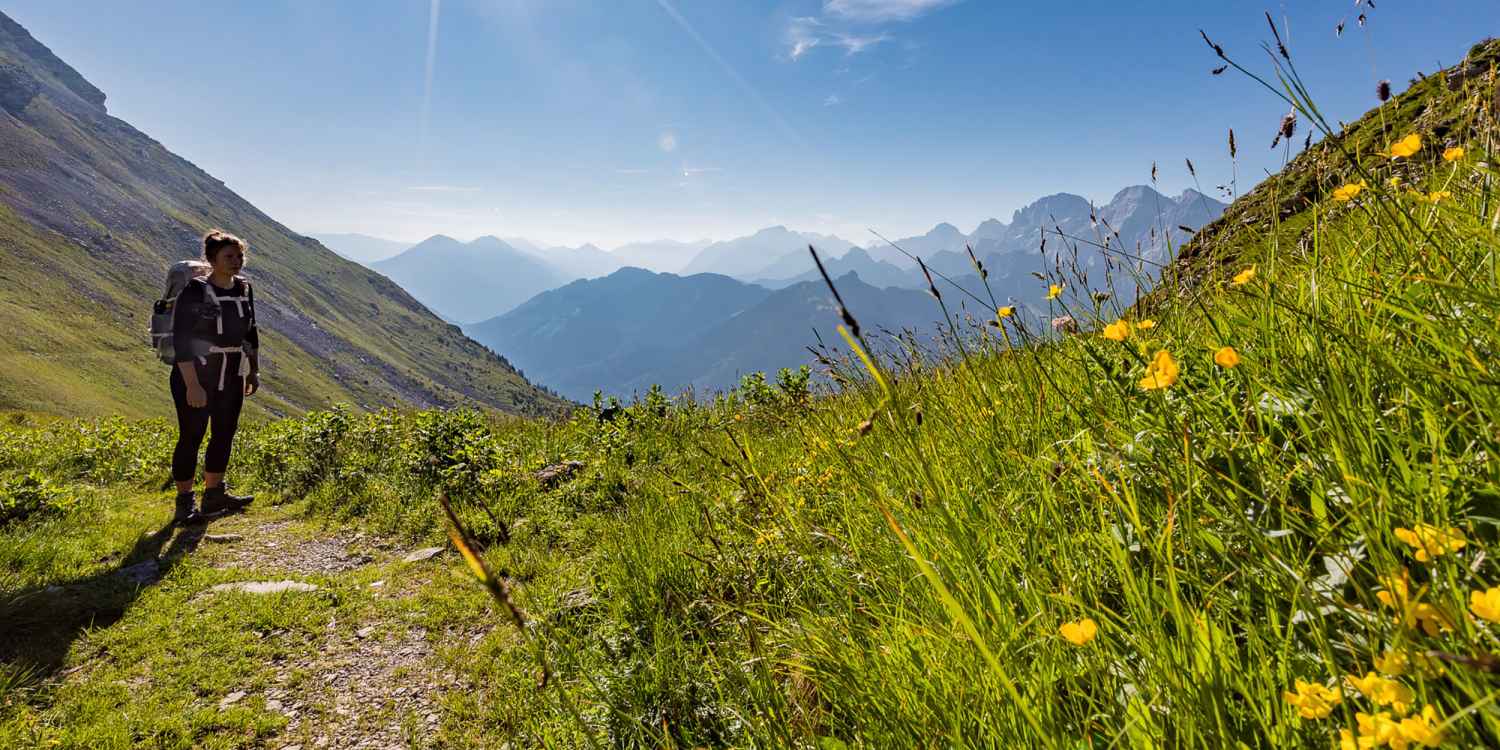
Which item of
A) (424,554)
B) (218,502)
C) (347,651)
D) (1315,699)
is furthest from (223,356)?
(1315,699)

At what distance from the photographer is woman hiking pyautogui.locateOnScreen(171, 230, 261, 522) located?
23.5 ft

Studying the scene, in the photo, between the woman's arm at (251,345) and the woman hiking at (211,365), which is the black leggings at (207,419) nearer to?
the woman hiking at (211,365)

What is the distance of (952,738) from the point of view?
1.55 metres

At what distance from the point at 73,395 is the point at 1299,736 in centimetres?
14282

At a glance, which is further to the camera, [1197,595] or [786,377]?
[786,377]

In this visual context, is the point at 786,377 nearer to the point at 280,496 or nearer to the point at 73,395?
the point at 280,496

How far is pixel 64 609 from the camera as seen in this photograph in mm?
4949

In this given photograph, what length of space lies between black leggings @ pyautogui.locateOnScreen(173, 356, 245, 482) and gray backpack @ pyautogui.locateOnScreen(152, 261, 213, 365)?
25cm

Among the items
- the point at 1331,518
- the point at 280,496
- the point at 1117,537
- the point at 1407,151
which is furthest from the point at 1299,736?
the point at 280,496

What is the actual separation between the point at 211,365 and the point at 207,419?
651 mm

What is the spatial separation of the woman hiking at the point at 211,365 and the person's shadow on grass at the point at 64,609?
1497 millimetres

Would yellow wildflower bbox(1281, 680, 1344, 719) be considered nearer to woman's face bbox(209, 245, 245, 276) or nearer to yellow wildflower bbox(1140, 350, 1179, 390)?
yellow wildflower bbox(1140, 350, 1179, 390)

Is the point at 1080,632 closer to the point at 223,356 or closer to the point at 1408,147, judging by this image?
the point at 1408,147

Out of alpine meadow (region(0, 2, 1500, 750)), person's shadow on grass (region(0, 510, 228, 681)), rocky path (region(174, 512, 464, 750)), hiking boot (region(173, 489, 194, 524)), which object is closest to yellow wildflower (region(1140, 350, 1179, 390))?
alpine meadow (region(0, 2, 1500, 750))
